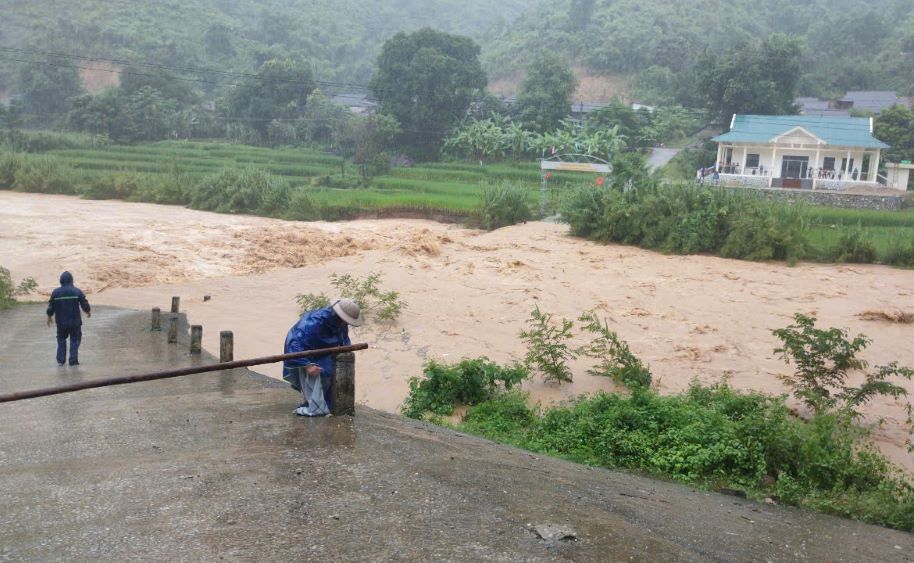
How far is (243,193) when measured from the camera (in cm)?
3378

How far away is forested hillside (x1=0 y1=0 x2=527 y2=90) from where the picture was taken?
66.7 meters

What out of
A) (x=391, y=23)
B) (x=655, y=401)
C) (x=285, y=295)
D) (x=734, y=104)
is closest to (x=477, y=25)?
(x=391, y=23)

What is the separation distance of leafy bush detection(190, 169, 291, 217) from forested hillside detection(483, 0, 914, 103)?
30.5 metres

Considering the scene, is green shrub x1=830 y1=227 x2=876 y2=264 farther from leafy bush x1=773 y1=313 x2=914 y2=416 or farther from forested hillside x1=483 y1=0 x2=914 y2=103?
forested hillside x1=483 y1=0 x2=914 y2=103

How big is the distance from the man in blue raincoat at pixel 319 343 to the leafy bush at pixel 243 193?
2696 centimetres

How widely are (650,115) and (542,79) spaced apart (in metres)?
7.13

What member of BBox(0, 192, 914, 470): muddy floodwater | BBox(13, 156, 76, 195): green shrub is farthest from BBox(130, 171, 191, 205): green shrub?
BBox(0, 192, 914, 470): muddy floodwater

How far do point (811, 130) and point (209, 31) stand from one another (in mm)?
53823

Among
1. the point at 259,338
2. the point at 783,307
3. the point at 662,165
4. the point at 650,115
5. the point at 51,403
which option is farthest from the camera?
the point at 650,115

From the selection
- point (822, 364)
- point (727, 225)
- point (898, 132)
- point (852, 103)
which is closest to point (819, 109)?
point (852, 103)

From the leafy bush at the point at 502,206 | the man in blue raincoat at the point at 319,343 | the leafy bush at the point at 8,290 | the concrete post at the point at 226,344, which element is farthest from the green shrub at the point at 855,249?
the leafy bush at the point at 8,290

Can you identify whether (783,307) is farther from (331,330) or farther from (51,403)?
(51,403)

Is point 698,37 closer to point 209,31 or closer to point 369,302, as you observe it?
point 209,31

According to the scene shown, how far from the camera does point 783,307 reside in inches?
691
